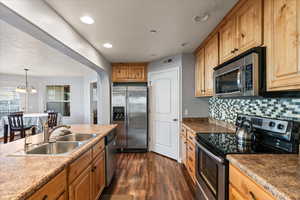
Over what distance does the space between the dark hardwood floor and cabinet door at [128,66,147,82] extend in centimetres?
207

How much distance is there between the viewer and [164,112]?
3879 millimetres

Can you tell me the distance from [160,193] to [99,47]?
271 cm

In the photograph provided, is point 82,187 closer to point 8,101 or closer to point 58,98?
point 58,98

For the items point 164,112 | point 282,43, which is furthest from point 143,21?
point 164,112

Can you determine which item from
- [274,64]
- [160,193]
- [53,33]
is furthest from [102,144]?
[274,64]

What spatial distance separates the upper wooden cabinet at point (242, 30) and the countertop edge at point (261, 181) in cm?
100

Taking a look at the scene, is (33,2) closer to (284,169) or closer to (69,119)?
(284,169)

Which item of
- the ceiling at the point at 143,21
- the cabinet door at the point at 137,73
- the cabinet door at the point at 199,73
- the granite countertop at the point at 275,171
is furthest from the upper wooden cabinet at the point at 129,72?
the granite countertop at the point at 275,171

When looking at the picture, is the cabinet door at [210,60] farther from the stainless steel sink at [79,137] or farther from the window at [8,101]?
the window at [8,101]

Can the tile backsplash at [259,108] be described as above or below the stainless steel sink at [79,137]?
above

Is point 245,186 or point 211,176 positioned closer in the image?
point 245,186

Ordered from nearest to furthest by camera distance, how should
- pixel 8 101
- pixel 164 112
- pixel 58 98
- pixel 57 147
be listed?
pixel 57 147
pixel 164 112
pixel 8 101
pixel 58 98

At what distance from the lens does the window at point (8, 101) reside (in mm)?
5992

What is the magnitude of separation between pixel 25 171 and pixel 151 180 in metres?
2.05
